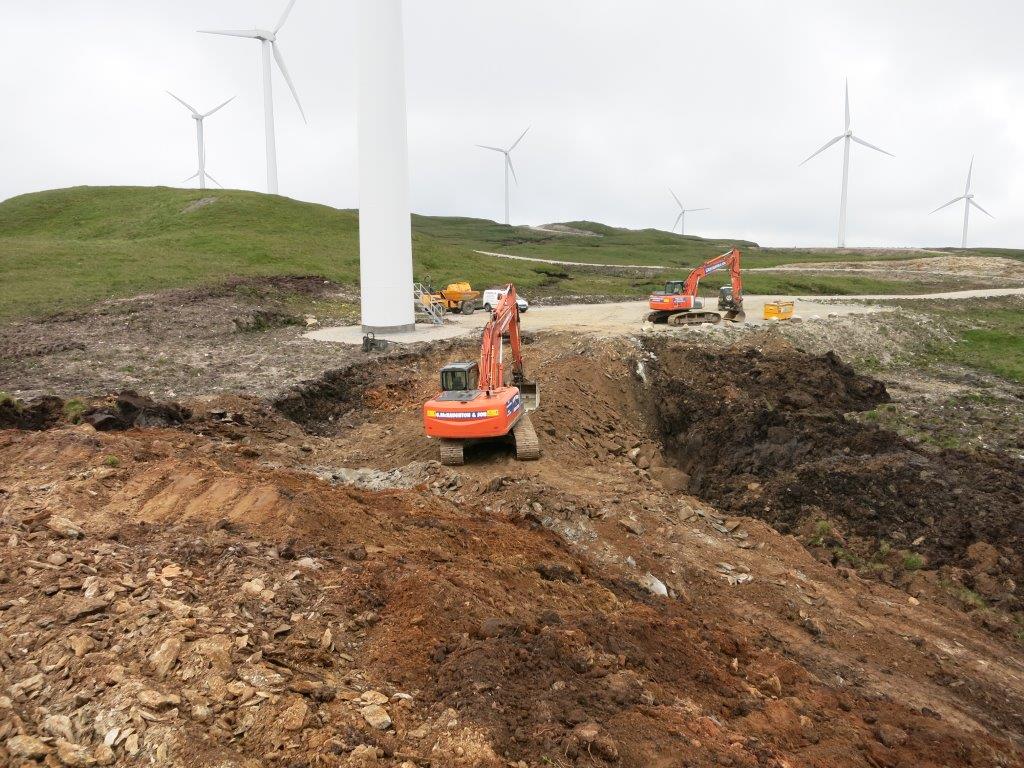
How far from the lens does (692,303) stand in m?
32.9

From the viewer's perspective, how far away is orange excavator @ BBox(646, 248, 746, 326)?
3288 centimetres

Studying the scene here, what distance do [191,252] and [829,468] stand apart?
47.3 metres

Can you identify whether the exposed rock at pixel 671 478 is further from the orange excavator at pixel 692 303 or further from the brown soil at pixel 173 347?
the orange excavator at pixel 692 303

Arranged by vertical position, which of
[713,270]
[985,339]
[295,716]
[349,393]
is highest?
[713,270]

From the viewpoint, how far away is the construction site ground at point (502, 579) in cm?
599

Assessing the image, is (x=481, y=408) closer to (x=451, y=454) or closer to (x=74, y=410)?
(x=451, y=454)

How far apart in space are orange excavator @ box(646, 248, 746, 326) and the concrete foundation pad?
341 inches

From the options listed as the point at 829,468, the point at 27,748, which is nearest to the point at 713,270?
the point at 829,468

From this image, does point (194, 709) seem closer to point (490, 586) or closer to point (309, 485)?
point (490, 586)

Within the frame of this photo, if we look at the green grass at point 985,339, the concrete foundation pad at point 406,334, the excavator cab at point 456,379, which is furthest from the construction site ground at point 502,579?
the green grass at point 985,339

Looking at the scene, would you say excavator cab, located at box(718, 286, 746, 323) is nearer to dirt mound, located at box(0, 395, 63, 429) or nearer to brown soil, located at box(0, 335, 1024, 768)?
brown soil, located at box(0, 335, 1024, 768)

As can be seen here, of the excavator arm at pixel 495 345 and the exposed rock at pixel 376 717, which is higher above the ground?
the excavator arm at pixel 495 345

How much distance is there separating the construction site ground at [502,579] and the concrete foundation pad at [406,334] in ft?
22.1

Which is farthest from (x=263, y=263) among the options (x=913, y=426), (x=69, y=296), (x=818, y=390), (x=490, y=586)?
(x=490, y=586)
